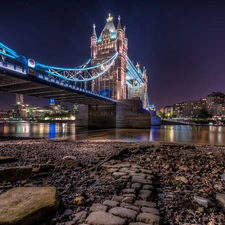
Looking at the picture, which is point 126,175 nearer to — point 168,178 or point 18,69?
point 168,178

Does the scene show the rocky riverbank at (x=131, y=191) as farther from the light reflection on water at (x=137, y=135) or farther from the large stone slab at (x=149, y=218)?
the light reflection on water at (x=137, y=135)

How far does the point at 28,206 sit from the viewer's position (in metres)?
2.39

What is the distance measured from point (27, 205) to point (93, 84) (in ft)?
Answer: 207

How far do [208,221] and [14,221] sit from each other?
2.66 m

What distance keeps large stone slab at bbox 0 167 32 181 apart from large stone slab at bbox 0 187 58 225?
1.10m

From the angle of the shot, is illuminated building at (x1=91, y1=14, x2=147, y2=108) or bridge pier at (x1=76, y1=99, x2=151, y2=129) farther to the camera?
illuminated building at (x1=91, y1=14, x2=147, y2=108)

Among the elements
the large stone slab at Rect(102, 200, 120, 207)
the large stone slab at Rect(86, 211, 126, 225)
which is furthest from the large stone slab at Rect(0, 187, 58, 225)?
the large stone slab at Rect(102, 200, 120, 207)

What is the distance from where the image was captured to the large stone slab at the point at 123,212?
256 cm

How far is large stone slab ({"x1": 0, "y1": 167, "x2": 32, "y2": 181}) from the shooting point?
12.9 feet

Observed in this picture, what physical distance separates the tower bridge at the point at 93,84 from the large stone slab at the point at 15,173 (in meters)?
19.1

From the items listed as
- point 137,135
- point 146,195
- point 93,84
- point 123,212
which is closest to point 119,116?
point 137,135

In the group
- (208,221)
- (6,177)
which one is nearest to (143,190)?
(208,221)

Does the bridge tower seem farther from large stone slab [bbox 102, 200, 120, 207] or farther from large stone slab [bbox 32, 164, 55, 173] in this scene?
large stone slab [bbox 102, 200, 120, 207]

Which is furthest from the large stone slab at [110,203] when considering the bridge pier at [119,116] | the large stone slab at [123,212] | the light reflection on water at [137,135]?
the bridge pier at [119,116]
